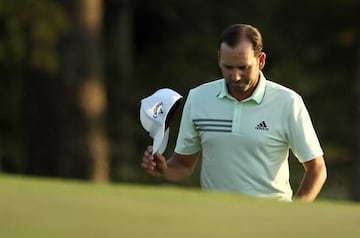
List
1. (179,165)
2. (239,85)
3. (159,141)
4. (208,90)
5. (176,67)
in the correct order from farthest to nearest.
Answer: (176,67), (179,165), (208,90), (239,85), (159,141)

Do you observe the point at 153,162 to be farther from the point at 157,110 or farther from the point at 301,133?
the point at 301,133

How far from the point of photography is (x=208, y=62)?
85.3 feet

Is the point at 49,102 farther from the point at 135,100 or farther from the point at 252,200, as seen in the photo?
the point at 252,200

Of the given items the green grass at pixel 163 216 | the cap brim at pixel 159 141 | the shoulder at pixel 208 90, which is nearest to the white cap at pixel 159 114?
the cap brim at pixel 159 141

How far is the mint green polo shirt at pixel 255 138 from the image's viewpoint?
662 cm

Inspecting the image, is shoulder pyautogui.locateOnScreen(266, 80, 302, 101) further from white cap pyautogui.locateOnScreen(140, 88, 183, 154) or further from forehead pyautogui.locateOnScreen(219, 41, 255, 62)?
white cap pyautogui.locateOnScreen(140, 88, 183, 154)

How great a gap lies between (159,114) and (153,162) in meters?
0.24

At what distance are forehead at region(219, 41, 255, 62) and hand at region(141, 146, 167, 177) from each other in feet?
1.81

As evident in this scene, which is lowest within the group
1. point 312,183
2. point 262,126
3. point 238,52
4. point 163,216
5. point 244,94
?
point 163,216

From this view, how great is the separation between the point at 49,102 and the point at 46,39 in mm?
824

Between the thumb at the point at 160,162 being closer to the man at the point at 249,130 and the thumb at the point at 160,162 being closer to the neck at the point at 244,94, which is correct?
the man at the point at 249,130

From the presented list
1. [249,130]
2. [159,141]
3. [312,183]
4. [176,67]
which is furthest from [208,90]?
[176,67]

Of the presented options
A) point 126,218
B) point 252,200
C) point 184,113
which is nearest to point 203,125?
point 184,113

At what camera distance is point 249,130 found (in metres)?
6.63
